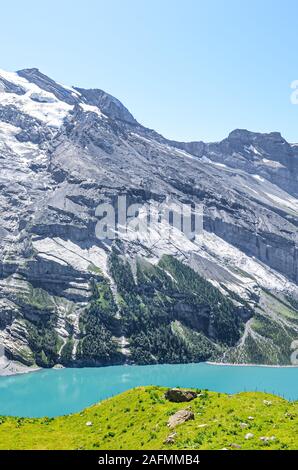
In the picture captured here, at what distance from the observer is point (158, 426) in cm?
4172

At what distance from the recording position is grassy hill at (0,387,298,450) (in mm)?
35781

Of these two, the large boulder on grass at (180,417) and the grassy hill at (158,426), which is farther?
the large boulder on grass at (180,417)

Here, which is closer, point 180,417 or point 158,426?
point 158,426

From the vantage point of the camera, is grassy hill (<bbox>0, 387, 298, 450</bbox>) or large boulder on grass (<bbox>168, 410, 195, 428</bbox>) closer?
grassy hill (<bbox>0, 387, 298, 450</bbox>)

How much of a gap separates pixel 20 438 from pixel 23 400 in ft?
460

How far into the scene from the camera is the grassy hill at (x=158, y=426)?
3578 cm

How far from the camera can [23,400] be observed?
6865 inches

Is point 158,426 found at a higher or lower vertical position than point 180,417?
lower
